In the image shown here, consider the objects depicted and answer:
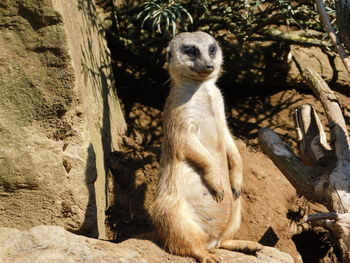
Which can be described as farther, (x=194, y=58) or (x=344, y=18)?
(x=194, y=58)

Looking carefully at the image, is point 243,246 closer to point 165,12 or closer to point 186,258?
point 186,258

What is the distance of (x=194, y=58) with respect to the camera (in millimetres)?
4062

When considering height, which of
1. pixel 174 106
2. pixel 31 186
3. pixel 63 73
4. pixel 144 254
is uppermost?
pixel 63 73

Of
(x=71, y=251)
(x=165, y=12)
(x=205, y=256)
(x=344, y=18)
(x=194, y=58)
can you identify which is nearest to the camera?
(x=71, y=251)

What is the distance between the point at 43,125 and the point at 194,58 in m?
1.08

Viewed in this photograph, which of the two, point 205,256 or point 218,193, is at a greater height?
→ point 218,193

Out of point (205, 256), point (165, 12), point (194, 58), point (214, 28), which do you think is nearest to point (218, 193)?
point (205, 256)

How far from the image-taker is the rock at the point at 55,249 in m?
3.26

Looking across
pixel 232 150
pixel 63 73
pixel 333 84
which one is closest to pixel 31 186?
pixel 63 73

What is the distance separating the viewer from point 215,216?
12.8ft

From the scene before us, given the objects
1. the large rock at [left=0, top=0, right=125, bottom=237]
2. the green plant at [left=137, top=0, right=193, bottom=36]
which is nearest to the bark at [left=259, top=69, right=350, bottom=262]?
the green plant at [left=137, top=0, right=193, bottom=36]

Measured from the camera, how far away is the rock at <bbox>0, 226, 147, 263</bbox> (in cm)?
326

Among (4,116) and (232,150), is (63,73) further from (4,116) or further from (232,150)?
(232,150)

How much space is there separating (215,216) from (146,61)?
2.17 metres
